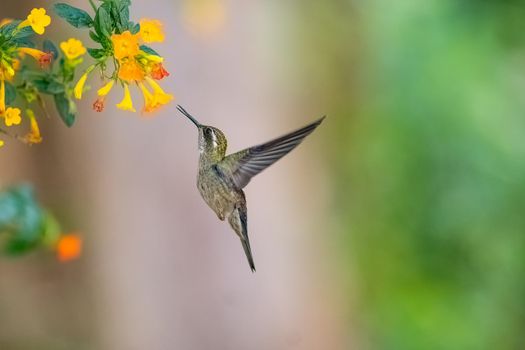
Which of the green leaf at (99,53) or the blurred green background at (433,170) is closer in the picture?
the green leaf at (99,53)

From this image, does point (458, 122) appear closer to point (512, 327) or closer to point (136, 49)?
point (512, 327)

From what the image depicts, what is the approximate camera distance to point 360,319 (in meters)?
3.56

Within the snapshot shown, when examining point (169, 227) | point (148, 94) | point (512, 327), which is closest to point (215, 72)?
point (169, 227)

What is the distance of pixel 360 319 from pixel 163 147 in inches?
48.5

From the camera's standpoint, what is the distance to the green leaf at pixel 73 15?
39.4 inches

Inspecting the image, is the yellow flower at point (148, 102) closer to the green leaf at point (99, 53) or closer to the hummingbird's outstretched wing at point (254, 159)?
the green leaf at point (99, 53)

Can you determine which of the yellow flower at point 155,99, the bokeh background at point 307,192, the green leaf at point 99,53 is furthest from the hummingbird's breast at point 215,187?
→ the bokeh background at point 307,192

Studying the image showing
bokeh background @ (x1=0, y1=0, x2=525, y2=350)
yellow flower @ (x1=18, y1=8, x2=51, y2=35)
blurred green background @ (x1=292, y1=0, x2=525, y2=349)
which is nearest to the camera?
yellow flower @ (x1=18, y1=8, x2=51, y2=35)

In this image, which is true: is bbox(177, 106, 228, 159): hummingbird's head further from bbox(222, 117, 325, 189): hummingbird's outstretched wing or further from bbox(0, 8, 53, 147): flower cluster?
bbox(0, 8, 53, 147): flower cluster

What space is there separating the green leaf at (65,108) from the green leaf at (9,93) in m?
0.06

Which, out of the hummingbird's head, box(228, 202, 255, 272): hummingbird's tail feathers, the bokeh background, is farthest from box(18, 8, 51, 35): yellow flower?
the bokeh background

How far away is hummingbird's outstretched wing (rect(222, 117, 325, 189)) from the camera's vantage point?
1192mm

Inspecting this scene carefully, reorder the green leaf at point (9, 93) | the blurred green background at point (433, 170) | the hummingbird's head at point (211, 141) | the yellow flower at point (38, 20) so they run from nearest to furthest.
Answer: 1. the yellow flower at point (38, 20)
2. the green leaf at point (9, 93)
3. the hummingbird's head at point (211, 141)
4. the blurred green background at point (433, 170)

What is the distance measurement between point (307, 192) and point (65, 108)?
7.88ft
